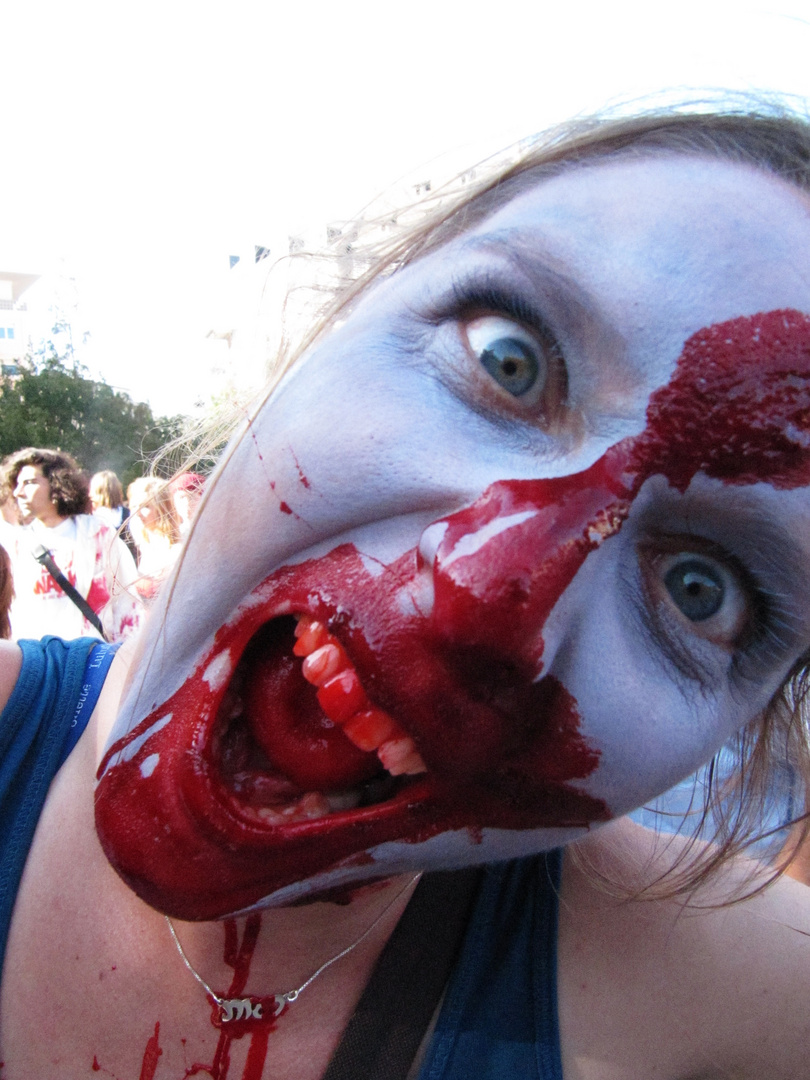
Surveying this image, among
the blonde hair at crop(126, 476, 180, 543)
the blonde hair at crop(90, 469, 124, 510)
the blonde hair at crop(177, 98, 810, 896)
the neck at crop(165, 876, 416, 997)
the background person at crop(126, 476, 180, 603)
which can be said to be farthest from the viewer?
the blonde hair at crop(90, 469, 124, 510)

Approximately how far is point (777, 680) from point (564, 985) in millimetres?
573

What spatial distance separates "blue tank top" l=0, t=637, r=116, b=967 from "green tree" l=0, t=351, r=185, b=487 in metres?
18.9

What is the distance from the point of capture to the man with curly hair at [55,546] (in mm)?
3441

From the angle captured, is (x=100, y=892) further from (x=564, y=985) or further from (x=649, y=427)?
(x=649, y=427)

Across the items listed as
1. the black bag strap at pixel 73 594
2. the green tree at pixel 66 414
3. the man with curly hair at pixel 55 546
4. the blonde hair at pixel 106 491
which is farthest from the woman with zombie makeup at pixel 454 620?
the green tree at pixel 66 414

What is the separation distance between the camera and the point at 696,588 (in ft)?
2.89

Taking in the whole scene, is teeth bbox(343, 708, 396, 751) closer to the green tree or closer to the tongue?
the tongue

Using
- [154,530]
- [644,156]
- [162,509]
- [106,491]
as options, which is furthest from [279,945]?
[106,491]

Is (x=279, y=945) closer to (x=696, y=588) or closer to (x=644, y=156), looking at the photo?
(x=696, y=588)

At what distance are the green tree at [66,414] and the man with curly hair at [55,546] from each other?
16026 mm

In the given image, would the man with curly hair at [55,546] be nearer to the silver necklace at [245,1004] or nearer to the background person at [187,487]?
the background person at [187,487]

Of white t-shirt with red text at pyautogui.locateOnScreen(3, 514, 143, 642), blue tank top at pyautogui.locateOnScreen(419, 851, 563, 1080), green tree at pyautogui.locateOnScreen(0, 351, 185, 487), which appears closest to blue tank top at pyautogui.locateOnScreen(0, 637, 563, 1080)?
blue tank top at pyautogui.locateOnScreen(419, 851, 563, 1080)

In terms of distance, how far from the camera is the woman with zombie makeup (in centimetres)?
78

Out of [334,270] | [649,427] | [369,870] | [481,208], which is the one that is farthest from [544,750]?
[334,270]
